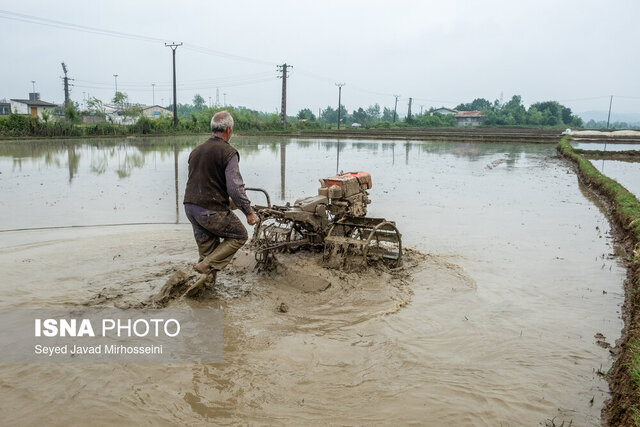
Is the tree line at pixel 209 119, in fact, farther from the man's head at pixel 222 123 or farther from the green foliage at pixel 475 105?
the man's head at pixel 222 123

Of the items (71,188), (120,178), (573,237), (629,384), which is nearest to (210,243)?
(629,384)

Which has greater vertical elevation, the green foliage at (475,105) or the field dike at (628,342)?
the green foliage at (475,105)

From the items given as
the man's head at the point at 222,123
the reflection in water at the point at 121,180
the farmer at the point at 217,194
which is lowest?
the reflection in water at the point at 121,180

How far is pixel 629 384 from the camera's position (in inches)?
132

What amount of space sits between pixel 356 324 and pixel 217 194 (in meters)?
1.95

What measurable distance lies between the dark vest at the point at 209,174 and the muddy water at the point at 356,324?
115 cm

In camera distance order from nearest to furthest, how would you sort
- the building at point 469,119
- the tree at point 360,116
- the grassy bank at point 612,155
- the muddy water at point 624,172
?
1. the muddy water at point 624,172
2. the grassy bank at point 612,155
3. the building at point 469,119
4. the tree at point 360,116

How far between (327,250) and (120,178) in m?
10.8

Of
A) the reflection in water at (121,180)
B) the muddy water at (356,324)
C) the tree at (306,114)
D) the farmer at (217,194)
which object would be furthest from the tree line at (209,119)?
the farmer at (217,194)

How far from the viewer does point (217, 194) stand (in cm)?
456

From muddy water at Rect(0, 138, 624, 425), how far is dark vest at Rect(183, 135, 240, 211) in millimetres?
1145

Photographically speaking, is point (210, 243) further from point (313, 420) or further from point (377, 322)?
point (313, 420)

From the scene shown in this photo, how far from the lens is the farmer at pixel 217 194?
446 centimetres

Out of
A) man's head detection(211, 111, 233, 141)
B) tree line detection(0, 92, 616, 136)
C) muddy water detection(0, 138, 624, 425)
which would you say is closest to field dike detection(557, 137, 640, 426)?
muddy water detection(0, 138, 624, 425)
